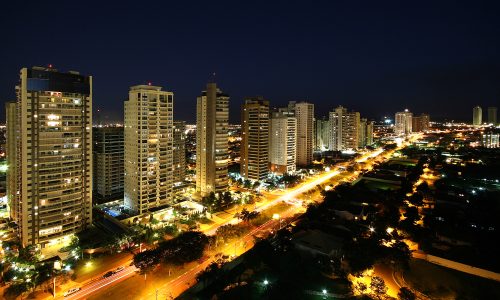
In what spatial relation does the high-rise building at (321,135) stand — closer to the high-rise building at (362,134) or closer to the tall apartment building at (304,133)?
the high-rise building at (362,134)

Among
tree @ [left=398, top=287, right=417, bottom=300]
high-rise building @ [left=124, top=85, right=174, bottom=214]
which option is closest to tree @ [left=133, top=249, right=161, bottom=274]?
high-rise building @ [left=124, top=85, right=174, bottom=214]

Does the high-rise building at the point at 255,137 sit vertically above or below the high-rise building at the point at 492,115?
below

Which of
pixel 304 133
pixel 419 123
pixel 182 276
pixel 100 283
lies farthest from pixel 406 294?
pixel 419 123

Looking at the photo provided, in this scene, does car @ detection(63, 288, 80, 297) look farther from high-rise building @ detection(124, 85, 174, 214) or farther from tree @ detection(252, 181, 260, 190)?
tree @ detection(252, 181, 260, 190)

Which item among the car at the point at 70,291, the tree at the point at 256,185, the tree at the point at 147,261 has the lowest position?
the car at the point at 70,291

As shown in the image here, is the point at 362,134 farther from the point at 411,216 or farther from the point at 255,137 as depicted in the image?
the point at 411,216

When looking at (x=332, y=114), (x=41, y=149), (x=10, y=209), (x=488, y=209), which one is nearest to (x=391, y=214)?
(x=488, y=209)

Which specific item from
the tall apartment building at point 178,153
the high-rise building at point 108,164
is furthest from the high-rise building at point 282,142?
the high-rise building at point 108,164

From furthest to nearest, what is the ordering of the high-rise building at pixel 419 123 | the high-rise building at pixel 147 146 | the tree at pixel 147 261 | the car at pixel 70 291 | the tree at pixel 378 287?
the high-rise building at pixel 419 123 < the high-rise building at pixel 147 146 < the tree at pixel 147 261 < the car at pixel 70 291 < the tree at pixel 378 287
